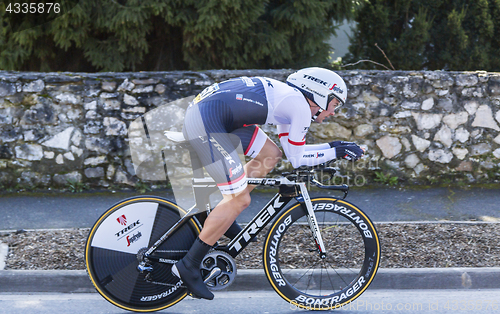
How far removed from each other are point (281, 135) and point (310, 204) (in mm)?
507

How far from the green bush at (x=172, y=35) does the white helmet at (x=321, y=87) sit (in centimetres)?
494

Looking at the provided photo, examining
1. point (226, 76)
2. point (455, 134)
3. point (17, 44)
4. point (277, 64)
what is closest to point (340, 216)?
point (226, 76)

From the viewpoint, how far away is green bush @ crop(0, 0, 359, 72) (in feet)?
26.1

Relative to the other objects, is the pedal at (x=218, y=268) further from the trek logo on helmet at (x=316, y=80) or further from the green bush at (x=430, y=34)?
the green bush at (x=430, y=34)

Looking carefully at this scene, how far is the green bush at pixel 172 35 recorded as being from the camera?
26.1 ft

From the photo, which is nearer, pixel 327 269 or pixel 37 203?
pixel 327 269

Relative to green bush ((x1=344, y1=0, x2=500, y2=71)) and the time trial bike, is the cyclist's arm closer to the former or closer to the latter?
the time trial bike

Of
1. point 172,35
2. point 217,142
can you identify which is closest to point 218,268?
point 217,142

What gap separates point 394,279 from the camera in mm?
3920

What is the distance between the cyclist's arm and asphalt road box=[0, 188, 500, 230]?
6.87 feet

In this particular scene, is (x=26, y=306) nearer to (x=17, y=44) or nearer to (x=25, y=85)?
(x=25, y=85)

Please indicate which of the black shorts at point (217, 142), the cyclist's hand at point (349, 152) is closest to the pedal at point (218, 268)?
the black shorts at point (217, 142)

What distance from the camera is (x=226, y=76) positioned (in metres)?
6.19

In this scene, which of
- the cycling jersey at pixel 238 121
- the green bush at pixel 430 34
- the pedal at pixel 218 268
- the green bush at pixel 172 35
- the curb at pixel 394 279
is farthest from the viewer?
the green bush at pixel 430 34
